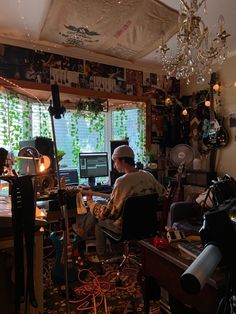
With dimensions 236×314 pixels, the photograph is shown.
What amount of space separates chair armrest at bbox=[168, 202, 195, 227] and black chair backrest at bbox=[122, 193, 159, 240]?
0.53 meters

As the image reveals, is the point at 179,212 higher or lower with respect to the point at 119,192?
lower

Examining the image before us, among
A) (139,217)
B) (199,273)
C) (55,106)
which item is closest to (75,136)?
(139,217)

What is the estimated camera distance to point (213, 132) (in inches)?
146

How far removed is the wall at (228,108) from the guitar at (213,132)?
85 mm

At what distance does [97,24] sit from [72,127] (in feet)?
5.83

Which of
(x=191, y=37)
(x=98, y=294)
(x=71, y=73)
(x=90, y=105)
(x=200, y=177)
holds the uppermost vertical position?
(x=71, y=73)

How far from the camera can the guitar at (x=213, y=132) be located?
143 inches

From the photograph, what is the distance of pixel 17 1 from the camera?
2.21 m

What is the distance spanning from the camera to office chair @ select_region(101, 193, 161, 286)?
2.23 metres

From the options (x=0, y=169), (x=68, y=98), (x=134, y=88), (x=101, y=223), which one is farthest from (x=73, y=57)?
(x=0, y=169)

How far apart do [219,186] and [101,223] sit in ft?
6.41

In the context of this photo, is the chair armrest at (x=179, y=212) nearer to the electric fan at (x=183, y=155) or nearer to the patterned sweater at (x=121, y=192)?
the patterned sweater at (x=121, y=192)

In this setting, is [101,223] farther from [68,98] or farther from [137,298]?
[68,98]

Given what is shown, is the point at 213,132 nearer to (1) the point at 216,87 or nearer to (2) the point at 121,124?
(1) the point at 216,87
